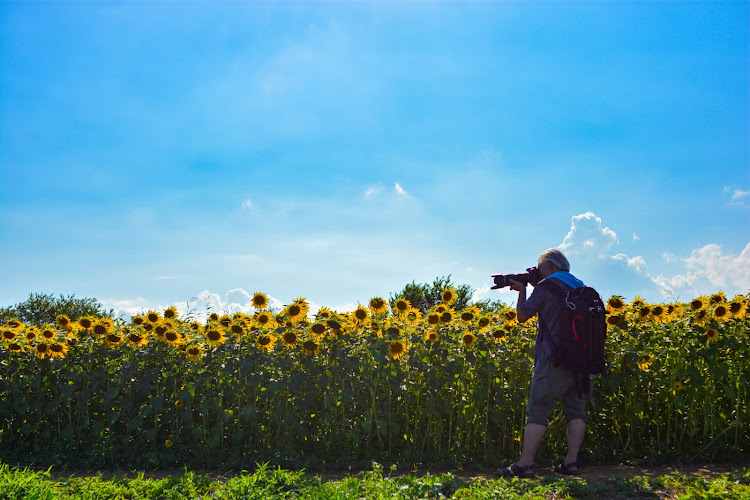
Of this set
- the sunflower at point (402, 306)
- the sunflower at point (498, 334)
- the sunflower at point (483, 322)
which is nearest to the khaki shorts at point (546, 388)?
the sunflower at point (498, 334)

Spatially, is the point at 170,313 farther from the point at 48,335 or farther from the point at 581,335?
the point at 581,335

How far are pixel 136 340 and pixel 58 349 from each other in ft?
2.99

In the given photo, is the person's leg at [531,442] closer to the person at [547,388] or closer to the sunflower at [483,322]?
the person at [547,388]

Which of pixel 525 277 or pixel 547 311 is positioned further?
pixel 525 277

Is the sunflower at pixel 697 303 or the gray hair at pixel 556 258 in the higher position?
the gray hair at pixel 556 258

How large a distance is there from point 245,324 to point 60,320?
2.34 metres

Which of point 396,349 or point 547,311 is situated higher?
point 547,311

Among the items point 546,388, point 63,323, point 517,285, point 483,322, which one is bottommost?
point 546,388

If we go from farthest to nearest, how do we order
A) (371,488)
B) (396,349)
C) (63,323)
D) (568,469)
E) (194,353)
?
(63,323)
(194,353)
(396,349)
(568,469)
(371,488)

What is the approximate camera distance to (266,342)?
5.36 meters

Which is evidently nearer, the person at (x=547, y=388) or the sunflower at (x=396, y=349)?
the person at (x=547, y=388)

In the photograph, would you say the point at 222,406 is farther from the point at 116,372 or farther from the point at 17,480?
the point at 17,480

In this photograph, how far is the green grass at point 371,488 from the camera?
12.8 ft

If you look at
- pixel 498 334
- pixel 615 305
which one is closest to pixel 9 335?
pixel 498 334
